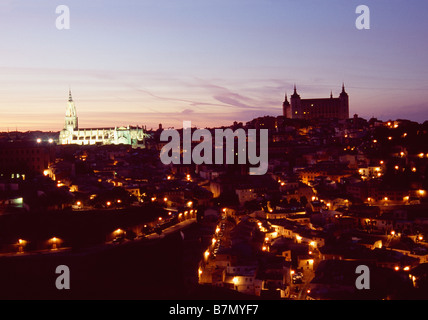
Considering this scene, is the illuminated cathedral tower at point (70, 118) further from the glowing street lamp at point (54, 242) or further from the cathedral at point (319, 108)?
the glowing street lamp at point (54, 242)

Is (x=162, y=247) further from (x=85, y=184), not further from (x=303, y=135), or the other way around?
(x=303, y=135)

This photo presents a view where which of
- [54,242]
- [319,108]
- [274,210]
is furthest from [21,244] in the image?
[319,108]

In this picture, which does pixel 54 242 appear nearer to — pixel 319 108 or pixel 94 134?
pixel 94 134

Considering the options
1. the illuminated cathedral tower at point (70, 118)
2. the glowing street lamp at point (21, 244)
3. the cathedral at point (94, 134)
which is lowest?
the glowing street lamp at point (21, 244)

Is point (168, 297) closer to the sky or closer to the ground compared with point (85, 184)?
closer to the ground

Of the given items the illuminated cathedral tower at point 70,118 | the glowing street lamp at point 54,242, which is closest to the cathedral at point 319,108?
the illuminated cathedral tower at point 70,118
